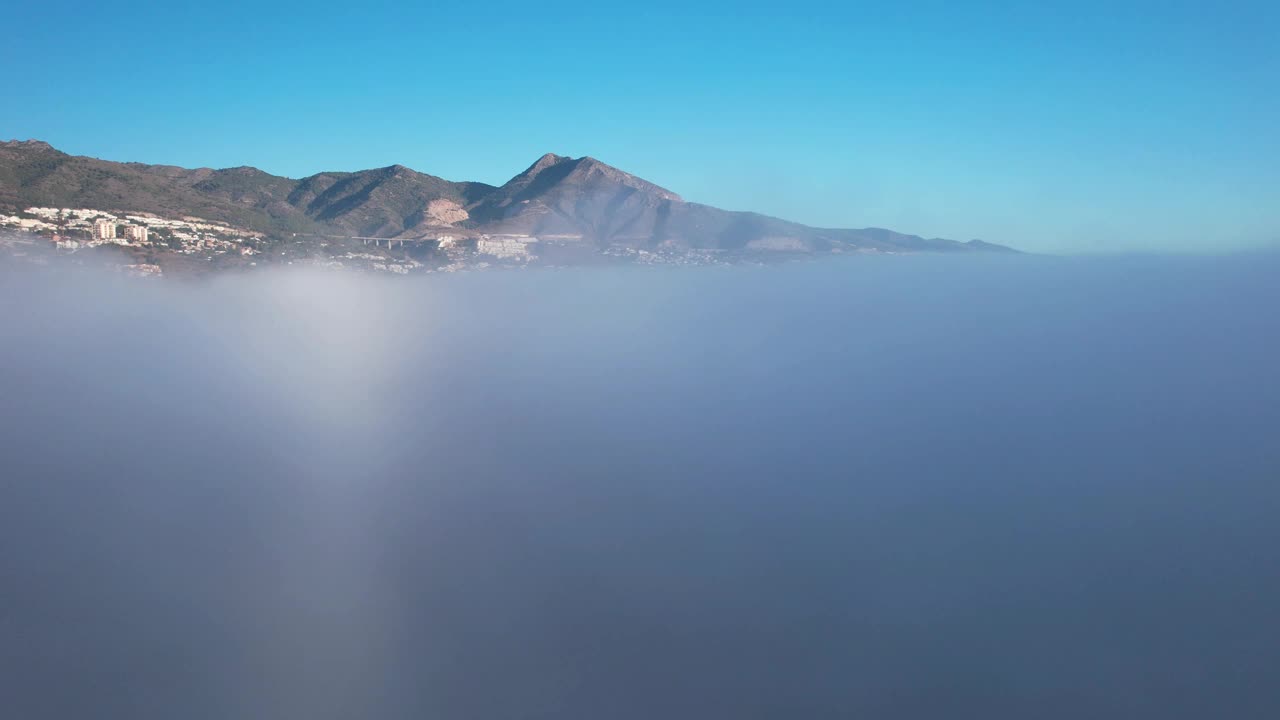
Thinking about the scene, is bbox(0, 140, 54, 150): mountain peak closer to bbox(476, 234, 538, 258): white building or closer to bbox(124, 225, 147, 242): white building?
bbox(124, 225, 147, 242): white building

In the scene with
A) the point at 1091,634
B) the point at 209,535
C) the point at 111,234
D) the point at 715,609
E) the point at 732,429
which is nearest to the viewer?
the point at 1091,634

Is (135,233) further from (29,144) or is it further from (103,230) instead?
(29,144)

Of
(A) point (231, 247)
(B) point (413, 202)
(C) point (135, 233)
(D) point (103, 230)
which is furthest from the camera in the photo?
(B) point (413, 202)

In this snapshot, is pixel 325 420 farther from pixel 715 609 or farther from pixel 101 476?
pixel 715 609

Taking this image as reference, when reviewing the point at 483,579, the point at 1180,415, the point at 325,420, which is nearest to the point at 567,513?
the point at 483,579

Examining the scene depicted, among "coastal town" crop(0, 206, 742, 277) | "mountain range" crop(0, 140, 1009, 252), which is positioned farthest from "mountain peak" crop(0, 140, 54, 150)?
"coastal town" crop(0, 206, 742, 277)

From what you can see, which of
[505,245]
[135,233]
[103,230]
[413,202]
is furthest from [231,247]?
[413,202]

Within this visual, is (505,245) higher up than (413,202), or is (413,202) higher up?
(413,202)

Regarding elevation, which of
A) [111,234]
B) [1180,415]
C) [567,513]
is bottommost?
[567,513]
